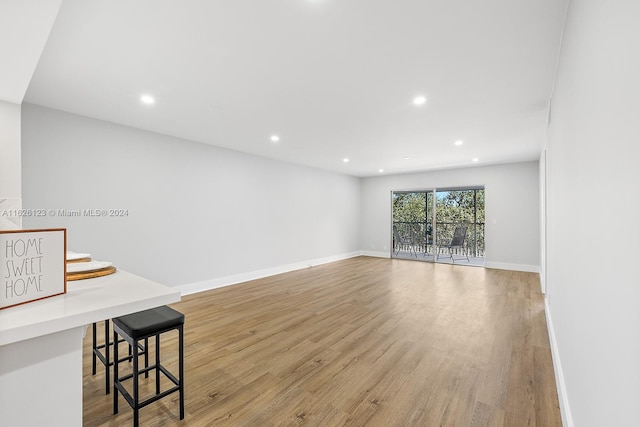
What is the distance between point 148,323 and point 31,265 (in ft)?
2.67

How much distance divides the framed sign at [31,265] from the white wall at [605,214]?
1.92 metres

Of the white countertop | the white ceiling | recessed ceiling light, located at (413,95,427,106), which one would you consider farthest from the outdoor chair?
the white countertop

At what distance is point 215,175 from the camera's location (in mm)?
5168

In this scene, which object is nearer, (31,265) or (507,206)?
(31,265)

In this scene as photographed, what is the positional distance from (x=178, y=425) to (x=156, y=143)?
3.89 metres

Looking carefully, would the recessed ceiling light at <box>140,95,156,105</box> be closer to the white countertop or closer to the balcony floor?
the white countertop

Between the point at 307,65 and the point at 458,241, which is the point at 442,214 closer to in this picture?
the point at 458,241

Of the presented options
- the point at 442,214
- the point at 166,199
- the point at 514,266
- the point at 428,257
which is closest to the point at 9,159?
the point at 166,199

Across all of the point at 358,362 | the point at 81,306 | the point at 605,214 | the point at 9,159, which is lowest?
the point at 358,362

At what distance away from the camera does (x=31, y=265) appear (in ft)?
Result: 3.75

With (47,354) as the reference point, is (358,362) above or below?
below

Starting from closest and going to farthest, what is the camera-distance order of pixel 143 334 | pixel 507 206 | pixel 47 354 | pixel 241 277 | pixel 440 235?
pixel 47 354
pixel 143 334
pixel 241 277
pixel 507 206
pixel 440 235

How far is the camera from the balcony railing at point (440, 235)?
8.95 m

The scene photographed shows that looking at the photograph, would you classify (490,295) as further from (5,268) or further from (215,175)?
(5,268)
